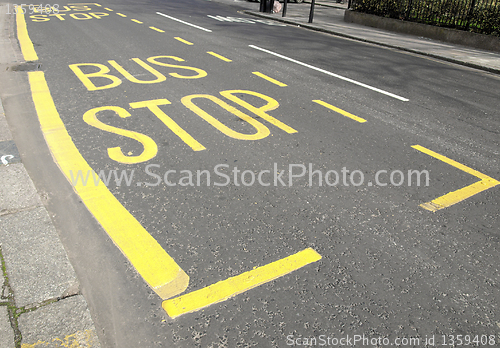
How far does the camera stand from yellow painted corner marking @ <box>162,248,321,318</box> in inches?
101

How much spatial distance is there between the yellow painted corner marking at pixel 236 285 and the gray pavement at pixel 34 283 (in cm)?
55

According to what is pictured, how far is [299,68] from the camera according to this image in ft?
28.0

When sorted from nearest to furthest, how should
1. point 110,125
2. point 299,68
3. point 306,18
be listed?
point 110,125, point 299,68, point 306,18

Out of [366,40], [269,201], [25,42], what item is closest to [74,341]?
[269,201]

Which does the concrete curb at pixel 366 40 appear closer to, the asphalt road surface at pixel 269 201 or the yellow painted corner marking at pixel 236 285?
the asphalt road surface at pixel 269 201

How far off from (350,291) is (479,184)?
Result: 244cm

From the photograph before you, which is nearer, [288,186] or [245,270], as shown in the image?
[245,270]

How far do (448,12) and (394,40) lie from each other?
231 cm

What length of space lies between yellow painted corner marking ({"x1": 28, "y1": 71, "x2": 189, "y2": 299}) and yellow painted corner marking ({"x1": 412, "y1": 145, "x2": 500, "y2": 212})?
8.29 ft

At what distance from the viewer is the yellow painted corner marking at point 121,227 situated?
9.14 ft

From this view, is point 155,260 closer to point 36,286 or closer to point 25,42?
point 36,286

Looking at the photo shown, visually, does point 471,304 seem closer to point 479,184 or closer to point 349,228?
point 349,228

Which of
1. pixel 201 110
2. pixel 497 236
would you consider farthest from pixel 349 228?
pixel 201 110

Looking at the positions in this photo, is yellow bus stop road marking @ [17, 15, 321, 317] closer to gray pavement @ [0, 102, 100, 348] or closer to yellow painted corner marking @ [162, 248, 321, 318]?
yellow painted corner marking @ [162, 248, 321, 318]
